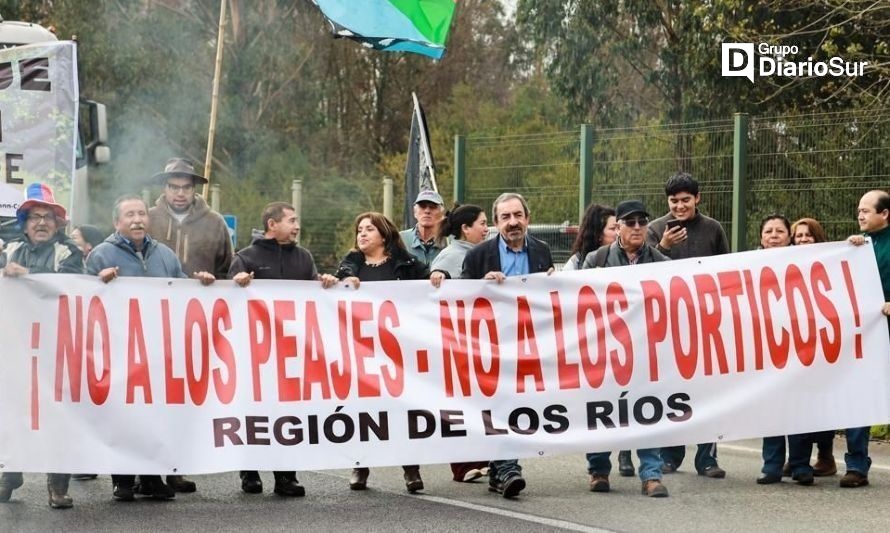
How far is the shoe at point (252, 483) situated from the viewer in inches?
362

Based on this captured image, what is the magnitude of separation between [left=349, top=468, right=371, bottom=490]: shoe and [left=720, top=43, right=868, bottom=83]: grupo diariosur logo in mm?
10303

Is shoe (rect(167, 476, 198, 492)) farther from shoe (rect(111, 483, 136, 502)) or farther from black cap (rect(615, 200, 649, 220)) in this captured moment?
black cap (rect(615, 200, 649, 220))


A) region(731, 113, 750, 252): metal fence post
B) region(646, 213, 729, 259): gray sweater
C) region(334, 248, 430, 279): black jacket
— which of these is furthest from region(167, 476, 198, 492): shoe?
region(731, 113, 750, 252): metal fence post

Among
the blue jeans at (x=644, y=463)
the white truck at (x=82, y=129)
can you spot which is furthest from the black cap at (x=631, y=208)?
the white truck at (x=82, y=129)

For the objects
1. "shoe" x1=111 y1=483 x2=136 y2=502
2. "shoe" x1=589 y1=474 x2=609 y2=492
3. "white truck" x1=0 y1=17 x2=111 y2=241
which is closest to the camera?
"shoe" x1=111 y1=483 x2=136 y2=502

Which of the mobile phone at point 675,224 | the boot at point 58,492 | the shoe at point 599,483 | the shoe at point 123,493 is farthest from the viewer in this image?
the mobile phone at point 675,224

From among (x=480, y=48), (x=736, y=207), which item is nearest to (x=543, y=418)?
(x=736, y=207)

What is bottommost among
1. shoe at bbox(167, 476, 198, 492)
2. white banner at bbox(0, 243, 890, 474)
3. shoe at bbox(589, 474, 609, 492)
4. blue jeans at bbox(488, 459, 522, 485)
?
shoe at bbox(167, 476, 198, 492)

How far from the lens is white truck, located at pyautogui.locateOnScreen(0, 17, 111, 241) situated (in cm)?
1664

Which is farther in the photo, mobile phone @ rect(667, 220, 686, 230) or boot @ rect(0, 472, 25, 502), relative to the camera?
mobile phone @ rect(667, 220, 686, 230)

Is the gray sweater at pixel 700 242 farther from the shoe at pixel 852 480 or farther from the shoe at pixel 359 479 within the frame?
the shoe at pixel 359 479

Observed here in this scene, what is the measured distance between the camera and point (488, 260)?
9297mm

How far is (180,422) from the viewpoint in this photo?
330 inches

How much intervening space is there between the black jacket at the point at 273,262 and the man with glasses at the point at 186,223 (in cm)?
89
